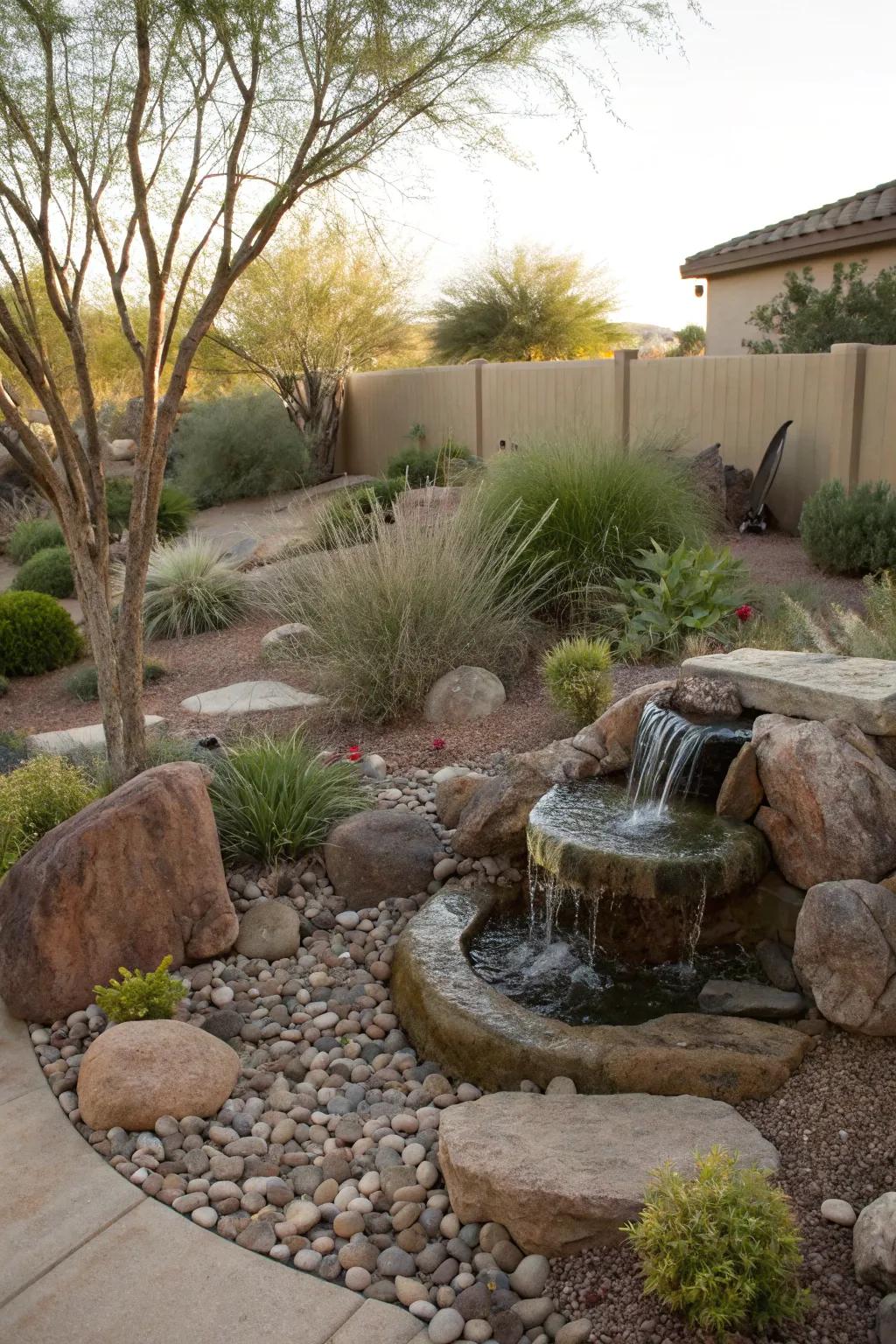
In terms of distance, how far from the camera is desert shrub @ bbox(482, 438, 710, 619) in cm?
755

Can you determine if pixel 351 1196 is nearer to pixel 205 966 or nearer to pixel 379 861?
pixel 205 966

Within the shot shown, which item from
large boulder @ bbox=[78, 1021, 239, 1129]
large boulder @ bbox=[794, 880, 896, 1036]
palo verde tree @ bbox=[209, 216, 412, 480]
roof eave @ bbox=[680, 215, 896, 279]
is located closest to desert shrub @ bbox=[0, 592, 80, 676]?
large boulder @ bbox=[78, 1021, 239, 1129]

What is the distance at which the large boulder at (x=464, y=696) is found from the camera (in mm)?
6488

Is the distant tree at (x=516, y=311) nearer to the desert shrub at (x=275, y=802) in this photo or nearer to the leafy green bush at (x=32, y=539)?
the leafy green bush at (x=32, y=539)

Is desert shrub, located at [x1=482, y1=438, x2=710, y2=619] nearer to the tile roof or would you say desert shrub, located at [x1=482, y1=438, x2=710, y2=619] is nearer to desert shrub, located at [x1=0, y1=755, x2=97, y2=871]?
desert shrub, located at [x1=0, y1=755, x2=97, y2=871]

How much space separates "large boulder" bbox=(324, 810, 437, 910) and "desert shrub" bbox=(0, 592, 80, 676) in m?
4.99

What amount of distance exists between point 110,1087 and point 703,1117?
1.73 metres

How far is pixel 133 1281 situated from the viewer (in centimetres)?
273

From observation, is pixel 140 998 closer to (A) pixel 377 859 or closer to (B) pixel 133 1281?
(B) pixel 133 1281

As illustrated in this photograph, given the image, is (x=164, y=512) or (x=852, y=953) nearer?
(x=852, y=953)

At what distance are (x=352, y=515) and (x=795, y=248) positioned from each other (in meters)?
8.42

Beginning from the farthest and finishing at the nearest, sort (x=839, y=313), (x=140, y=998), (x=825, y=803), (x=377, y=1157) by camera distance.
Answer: (x=839, y=313)
(x=825, y=803)
(x=140, y=998)
(x=377, y=1157)

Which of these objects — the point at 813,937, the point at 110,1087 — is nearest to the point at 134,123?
the point at 110,1087

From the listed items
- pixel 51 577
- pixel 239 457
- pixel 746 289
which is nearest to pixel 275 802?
pixel 51 577
